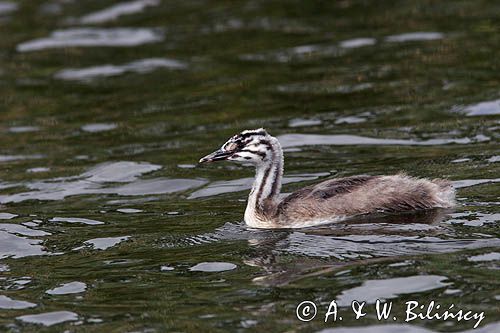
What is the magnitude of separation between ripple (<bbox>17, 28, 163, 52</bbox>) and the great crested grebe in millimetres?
11063

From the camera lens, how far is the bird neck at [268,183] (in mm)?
12727

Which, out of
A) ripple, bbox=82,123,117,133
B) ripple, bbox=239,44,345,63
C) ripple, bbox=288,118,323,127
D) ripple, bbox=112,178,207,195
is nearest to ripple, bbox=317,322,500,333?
ripple, bbox=112,178,207,195

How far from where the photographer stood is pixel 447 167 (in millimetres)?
14258

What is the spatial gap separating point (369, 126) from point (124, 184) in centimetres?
359

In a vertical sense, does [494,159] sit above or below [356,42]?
below

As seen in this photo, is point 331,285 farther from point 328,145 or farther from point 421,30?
point 421,30

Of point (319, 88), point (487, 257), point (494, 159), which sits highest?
point (319, 88)

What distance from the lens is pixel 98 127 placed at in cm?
1847

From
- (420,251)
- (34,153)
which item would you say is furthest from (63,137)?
(420,251)

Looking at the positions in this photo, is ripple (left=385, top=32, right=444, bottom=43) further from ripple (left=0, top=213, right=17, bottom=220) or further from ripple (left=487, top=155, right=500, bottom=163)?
ripple (left=0, top=213, right=17, bottom=220)

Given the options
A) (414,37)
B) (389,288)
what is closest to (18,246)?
(389,288)

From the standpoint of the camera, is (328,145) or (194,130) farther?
(194,130)

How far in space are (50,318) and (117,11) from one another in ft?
54.3

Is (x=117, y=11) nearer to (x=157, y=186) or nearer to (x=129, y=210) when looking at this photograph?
(x=157, y=186)
